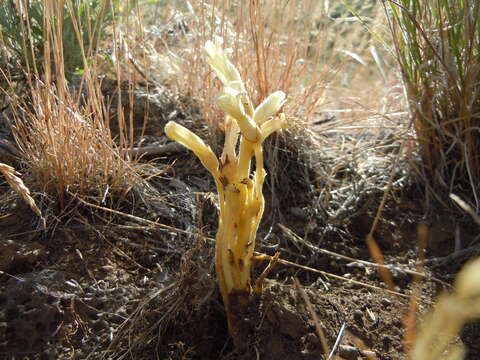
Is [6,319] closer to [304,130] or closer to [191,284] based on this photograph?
[191,284]

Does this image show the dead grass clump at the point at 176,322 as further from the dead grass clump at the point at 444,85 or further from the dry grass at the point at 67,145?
the dead grass clump at the point at 444,85

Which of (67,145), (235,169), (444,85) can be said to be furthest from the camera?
(444,85)

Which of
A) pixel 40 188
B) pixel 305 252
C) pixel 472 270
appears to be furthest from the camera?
pixel 305 252

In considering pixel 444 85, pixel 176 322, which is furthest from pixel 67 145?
pixel 444 85

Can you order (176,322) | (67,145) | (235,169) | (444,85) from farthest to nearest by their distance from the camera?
(444,85)
(67,145)
(176,322)
(235,169)

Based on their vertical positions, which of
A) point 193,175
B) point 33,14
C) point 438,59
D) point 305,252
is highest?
point 33,14

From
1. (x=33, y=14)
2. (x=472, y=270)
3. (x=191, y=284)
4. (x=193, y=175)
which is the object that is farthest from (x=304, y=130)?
(x=472, y=270)

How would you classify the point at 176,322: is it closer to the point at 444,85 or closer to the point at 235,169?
the point at 235,169
